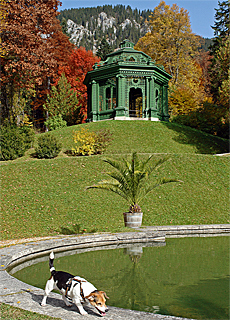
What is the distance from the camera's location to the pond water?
4.45m

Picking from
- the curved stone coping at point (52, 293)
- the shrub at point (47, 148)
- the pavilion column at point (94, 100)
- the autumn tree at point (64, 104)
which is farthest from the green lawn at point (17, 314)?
the autumn tree at point (64, 104)

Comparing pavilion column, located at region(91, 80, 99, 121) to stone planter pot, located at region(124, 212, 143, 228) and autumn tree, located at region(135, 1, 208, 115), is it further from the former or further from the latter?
stone planter pot, located at region(124, 212, 143, 228)

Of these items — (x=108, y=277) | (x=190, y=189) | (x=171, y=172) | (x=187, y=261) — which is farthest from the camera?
(x=171, y=172)

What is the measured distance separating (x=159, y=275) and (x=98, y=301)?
8.30 feet

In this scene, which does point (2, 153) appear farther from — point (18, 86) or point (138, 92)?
point (138, 92)

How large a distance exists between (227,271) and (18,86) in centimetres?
2480

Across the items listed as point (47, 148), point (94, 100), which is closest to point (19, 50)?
point (94, 100)

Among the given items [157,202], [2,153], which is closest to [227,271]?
[157,202]

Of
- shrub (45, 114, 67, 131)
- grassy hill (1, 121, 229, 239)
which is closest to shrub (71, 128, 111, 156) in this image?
grassy hill (1, 121, 229, 239)

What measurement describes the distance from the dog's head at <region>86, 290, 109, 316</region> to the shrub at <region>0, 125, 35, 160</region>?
1679 cm

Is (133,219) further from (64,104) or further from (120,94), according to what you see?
(64,104)

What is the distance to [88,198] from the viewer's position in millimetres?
13328

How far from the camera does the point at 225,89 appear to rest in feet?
77.9

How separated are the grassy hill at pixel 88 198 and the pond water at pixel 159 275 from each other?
267 centimetres
